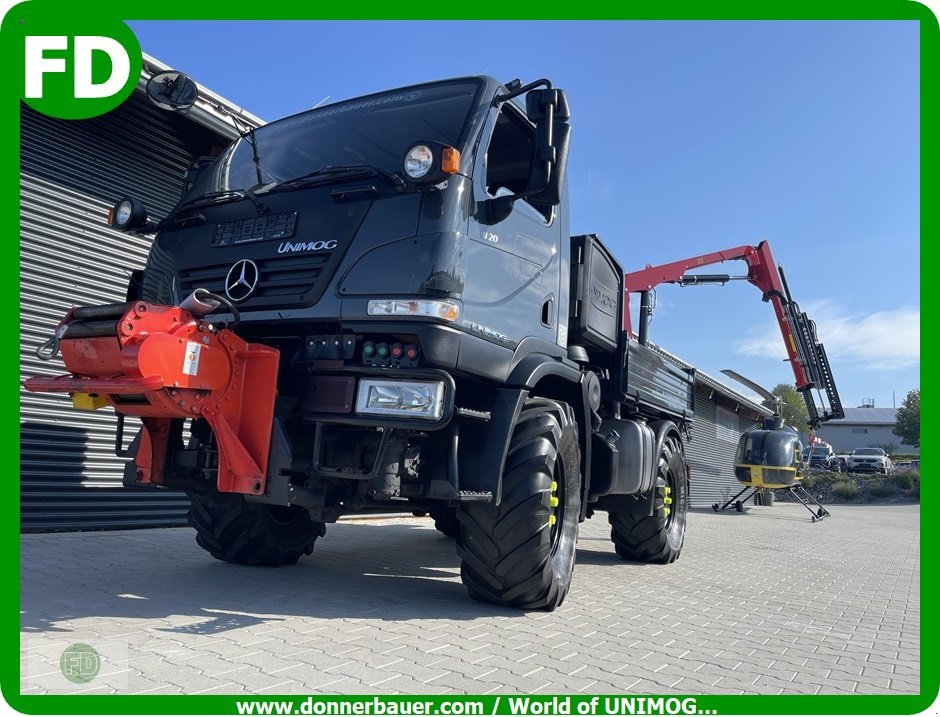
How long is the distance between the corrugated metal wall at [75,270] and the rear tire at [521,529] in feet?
11.7

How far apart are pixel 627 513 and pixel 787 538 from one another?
22.5 ft

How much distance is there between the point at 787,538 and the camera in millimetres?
13000

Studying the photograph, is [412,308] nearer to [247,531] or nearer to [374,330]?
[374,330]

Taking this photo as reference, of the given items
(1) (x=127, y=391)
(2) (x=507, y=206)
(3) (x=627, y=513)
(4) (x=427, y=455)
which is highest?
(2) (x=507, y=206)

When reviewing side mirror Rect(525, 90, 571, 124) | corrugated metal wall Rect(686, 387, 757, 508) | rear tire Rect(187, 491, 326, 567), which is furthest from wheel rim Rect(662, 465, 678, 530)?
corrugated metal wall Rect(686, 387, 757, 508)

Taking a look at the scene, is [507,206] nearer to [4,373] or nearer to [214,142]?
[4,373]

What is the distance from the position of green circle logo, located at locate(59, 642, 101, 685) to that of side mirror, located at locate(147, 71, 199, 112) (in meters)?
3.18

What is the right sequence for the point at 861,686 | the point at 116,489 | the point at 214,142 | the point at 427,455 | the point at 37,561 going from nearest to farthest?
the point at 861,686 < the point at 427,455 < the point at 37,561 < the point at 116,489 < the point at 214,142

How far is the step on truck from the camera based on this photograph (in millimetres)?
3865

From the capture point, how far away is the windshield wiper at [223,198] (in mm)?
4445

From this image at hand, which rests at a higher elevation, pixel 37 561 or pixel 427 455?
pixel 427 455

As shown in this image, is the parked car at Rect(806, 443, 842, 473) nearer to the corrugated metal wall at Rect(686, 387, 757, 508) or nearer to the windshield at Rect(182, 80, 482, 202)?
the corrugated metal wall at Rect(686, 387, 757, 508)

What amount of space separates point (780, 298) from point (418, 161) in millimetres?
15739

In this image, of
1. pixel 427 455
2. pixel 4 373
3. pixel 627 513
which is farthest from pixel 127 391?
pixel 627 513
